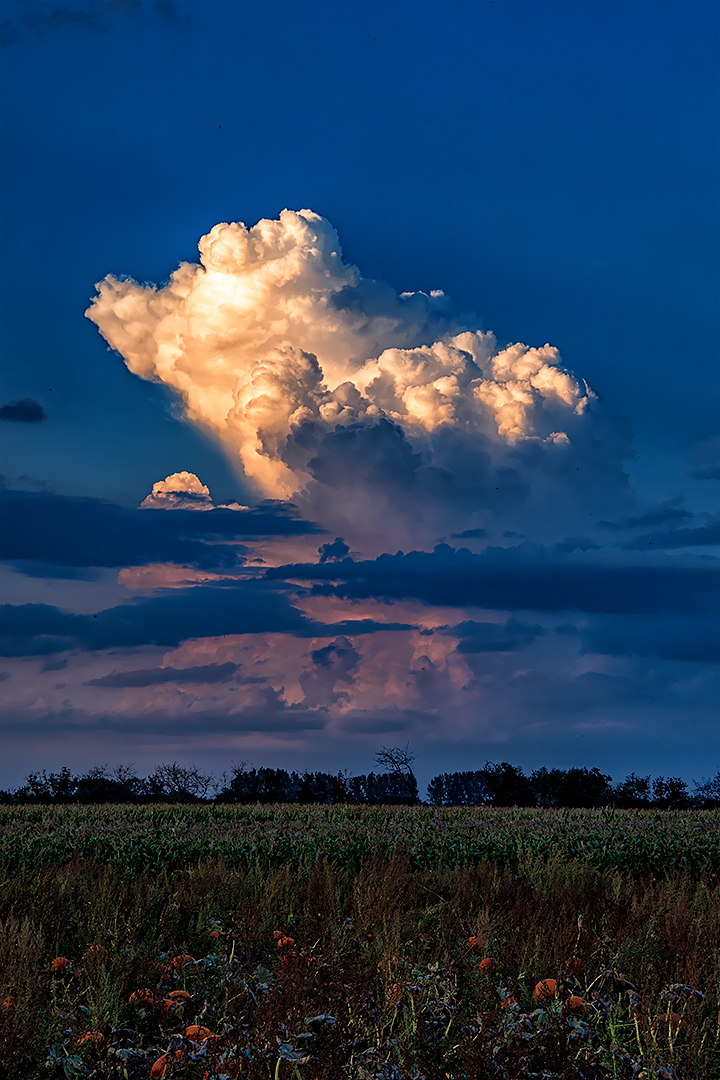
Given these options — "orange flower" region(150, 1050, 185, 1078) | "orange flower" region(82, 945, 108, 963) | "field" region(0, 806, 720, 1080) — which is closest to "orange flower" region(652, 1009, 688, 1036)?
"field" region(0, 806, 720, 1080)

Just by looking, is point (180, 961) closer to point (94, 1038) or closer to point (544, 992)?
point (94, 1038)

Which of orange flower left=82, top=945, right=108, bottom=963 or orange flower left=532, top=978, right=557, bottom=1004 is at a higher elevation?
orange flower left=532, top=978, right=557, bottom=1004

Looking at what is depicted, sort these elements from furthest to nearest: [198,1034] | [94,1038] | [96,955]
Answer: [96,955], [94,1038], [198,1034]

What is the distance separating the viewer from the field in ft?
17.5

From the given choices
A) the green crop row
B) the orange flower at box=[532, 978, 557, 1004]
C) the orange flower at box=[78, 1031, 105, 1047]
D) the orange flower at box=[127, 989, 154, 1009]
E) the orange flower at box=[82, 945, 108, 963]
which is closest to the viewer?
the orange flower at box=[78, 1031, 105, 1047]

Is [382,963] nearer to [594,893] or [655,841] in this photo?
[594,893]

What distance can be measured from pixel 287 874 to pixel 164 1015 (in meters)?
4.57

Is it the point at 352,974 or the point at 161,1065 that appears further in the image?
the point at 352,974

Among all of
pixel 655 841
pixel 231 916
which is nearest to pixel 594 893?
pixel 231 916

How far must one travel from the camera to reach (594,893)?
413 inches

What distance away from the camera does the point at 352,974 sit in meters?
6.57

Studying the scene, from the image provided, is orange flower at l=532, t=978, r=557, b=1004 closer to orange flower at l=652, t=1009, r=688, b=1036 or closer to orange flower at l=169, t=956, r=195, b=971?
orange flower at l=652, t=1009, r=688, b=1036

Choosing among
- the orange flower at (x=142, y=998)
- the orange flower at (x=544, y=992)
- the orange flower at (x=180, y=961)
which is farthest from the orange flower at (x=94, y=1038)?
the orange flower at (x=544, y=992)

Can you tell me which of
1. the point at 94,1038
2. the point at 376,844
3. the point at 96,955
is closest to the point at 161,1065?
the point at 94,1038
